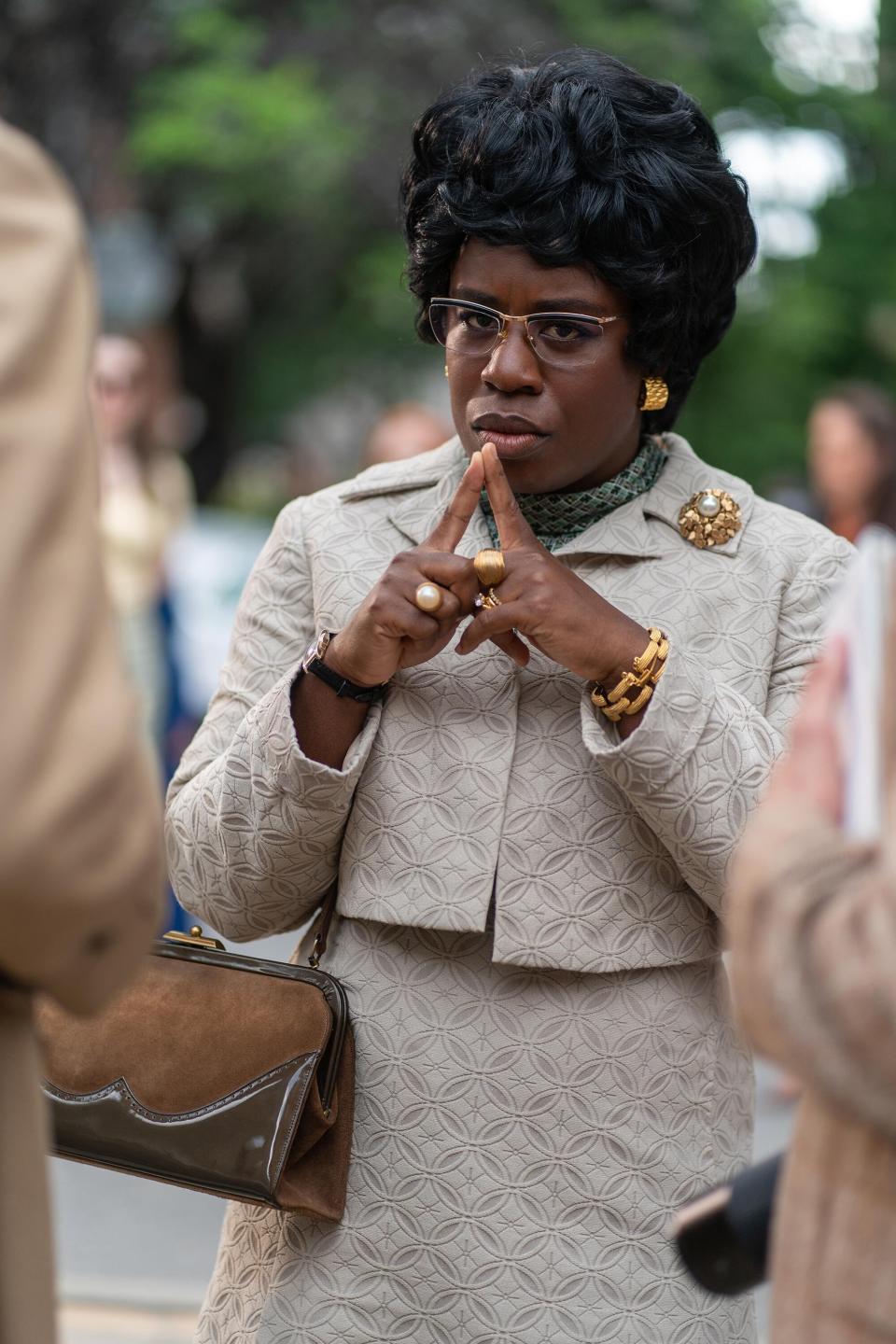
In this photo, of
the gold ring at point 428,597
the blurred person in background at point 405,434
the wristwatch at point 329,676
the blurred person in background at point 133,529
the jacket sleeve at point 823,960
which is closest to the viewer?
the jacket sleeve at point 823,960

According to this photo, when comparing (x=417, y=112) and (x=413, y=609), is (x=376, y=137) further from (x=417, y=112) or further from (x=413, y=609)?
(x=413, y=609)

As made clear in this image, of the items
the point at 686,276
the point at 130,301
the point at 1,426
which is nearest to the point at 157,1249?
the point at 686,276

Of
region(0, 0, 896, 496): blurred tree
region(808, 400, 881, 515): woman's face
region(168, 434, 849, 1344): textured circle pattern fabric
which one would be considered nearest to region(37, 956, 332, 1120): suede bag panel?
region(168, 434, 849, 1344): textured circle pattern fabric

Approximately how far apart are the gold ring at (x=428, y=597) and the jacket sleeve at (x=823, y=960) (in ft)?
2.61

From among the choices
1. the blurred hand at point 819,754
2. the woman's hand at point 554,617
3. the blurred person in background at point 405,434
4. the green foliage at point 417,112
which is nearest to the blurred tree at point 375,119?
the green foliage at point 417,112

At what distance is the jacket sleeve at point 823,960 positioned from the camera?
146 centimetres

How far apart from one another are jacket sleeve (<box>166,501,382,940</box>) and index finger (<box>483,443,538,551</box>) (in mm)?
307

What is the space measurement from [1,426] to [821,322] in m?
12.9

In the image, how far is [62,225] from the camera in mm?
1602

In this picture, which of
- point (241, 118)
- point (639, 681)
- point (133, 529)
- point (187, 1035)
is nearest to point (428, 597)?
point (639, 681)

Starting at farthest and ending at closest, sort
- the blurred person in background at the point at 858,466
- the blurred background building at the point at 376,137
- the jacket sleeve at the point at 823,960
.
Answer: the blurred background building at the point at 376,137 < the blurred person in background at the point at 858,466 < the jacket sleeve at the point at 823,960

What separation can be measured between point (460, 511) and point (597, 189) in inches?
19.0

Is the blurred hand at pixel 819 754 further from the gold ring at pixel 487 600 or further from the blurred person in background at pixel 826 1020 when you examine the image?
the gold ring at pixel 487 600

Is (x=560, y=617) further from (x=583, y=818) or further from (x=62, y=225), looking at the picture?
(x=62, y=225)
